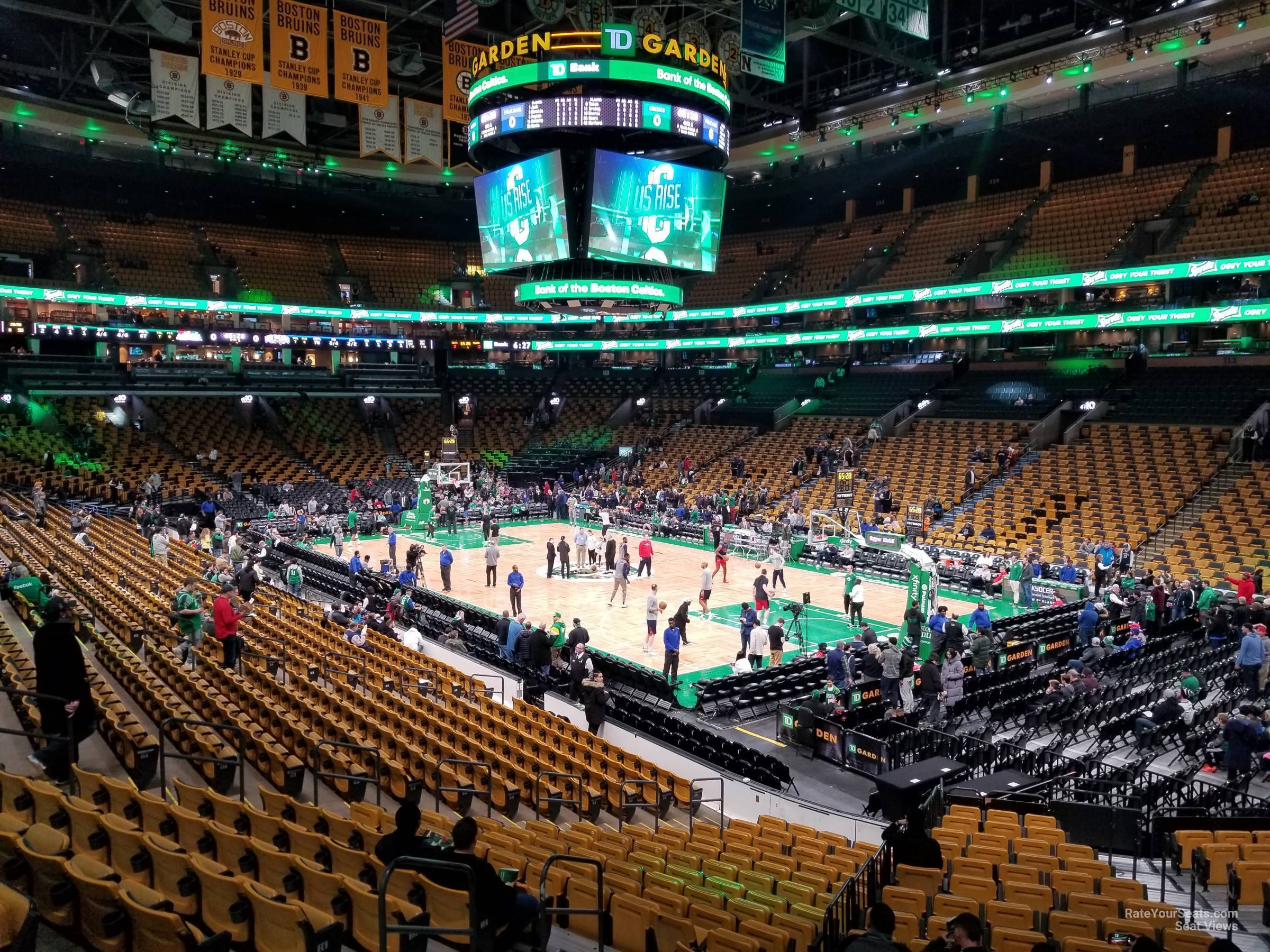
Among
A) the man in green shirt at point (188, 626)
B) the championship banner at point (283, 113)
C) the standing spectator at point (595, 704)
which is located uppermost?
the championship banner at point (283, 113)

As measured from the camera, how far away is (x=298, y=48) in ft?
79.9

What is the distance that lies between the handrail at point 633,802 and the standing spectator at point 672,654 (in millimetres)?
5147

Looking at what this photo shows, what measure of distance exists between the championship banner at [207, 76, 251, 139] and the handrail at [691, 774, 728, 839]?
24.9m

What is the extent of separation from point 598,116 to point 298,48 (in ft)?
27.7

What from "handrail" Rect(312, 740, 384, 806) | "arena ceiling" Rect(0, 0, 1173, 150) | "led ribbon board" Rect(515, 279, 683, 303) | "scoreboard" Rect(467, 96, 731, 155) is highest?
"arena ceiling" Rect(0, 0, 1173, 150)

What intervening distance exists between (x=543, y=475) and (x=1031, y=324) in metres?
23.3

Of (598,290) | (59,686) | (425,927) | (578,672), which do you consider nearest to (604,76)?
(598,290)

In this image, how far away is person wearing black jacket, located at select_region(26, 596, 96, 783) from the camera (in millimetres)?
7633

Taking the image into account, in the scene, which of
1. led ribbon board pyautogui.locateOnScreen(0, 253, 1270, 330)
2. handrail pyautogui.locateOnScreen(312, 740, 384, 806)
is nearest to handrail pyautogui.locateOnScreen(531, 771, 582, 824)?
handrail pyautogui.locateOnScreen(312, 740, 384, 806)

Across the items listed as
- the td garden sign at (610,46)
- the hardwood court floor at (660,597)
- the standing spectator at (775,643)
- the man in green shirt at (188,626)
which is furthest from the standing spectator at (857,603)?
the td garden sign at (610,46)

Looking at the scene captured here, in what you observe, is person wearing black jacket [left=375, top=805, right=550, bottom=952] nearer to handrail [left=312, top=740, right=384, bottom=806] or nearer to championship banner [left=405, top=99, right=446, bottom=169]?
handrail [left=312, top=740, right=384, bottom=806]

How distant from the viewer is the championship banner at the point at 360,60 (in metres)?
25.2

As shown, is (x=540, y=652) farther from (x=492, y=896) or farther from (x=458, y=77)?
(x=458, y=77)

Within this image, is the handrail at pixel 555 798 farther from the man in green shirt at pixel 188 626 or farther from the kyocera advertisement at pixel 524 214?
the kyocera advertisement at pixel 524 214
